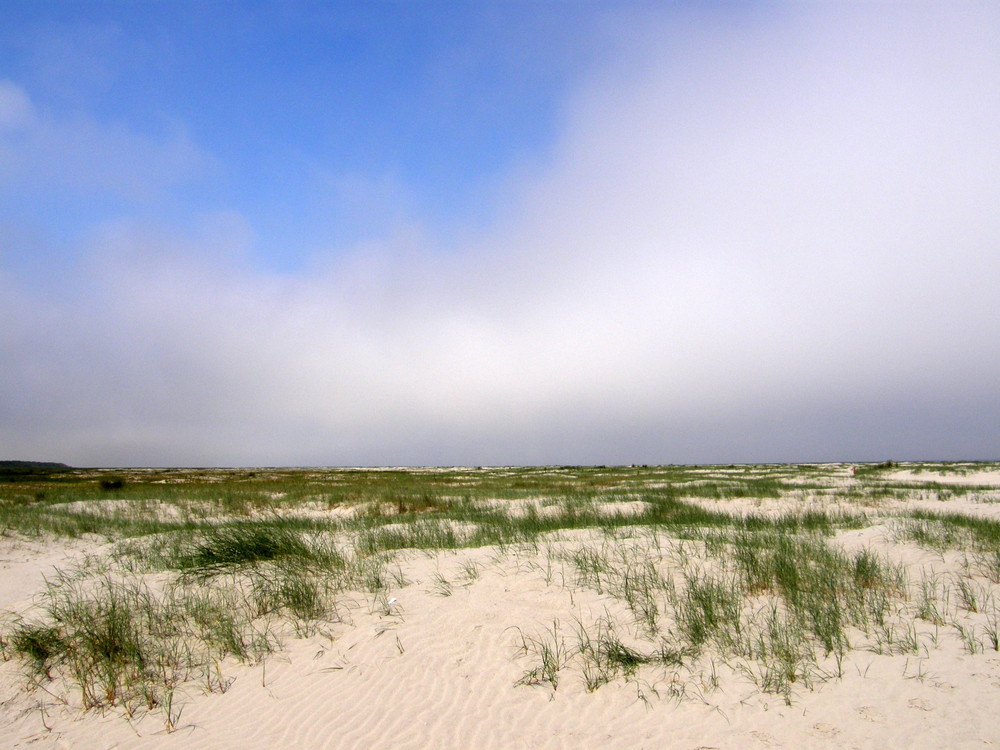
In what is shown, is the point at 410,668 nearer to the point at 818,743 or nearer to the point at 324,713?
the point at 324,713

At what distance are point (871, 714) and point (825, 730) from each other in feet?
1.61

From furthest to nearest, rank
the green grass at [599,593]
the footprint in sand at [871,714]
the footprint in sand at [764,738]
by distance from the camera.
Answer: the green grass at [599,593], the footprint in sand at [871,714], the footprint in sand at [764,738]

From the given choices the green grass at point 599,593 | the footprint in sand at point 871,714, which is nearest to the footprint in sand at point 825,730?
the footprint in sand at point 871,714

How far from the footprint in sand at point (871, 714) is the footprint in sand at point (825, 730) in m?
0.32

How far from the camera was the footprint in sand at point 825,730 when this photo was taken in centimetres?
360

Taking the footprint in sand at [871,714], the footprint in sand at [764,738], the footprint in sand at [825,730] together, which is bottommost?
the footprint in sand at [764,738]

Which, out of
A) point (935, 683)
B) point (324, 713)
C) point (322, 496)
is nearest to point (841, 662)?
point (935, 683)

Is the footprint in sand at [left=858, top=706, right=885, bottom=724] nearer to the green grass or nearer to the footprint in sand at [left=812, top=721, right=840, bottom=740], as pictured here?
the footprint in sand at [left=812, top=721, right=840, bottom=740]

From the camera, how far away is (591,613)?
19.5 feet

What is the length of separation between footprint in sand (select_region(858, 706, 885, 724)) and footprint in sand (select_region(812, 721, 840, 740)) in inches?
12.6

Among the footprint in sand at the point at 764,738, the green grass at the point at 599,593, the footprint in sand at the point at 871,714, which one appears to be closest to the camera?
the footprint in sand at the point at 764,738

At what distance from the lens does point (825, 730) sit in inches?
144

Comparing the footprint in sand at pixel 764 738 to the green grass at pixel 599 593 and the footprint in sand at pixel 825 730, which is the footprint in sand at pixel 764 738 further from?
the green grass at pixel 599 593

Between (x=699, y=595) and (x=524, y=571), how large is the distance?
9.16 feet
